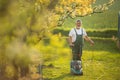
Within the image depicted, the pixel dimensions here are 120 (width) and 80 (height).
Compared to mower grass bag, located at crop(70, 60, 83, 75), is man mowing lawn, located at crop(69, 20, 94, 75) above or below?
above

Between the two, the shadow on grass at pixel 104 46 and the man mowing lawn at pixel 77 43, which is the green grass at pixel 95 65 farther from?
the man mowing lawn at pixel 77 43

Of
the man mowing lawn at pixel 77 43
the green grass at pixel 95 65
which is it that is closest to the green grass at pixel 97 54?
the green grass at pixel 95 65

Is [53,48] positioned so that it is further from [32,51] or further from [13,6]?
[13,6]

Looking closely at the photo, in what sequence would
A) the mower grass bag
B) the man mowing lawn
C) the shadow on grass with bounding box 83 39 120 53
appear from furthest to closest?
the shadow on grass with bounding box 83 39 120 53 → the mower grass bag → the man mowing lawn

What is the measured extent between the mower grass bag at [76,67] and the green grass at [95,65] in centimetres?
8

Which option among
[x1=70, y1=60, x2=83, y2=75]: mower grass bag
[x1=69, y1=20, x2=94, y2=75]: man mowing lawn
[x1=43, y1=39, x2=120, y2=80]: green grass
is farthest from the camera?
[x1=43, y1=39, x2=120, y2=80]: green grass

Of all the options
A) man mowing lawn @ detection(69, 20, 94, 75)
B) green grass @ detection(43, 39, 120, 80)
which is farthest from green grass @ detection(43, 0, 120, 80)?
man mowing lawn @ detection(69, 20, 94, 75)

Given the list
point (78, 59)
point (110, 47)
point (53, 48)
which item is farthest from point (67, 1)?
point (53, 48)

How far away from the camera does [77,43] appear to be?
223 inches

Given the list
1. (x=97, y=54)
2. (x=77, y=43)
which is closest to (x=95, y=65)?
(x=97, y=54)

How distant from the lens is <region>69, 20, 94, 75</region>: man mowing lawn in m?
5.57

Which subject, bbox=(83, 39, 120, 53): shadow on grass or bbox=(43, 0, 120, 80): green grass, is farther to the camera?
bbox=(83, 39, 120, 53): shadow on grass

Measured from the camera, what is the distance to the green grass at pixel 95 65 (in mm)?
5828

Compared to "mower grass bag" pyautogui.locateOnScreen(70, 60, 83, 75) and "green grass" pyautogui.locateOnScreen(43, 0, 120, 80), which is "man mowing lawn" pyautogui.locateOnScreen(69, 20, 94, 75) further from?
"green grass" pyautogui.locateOnScreen(43, 0, 120, 80)
